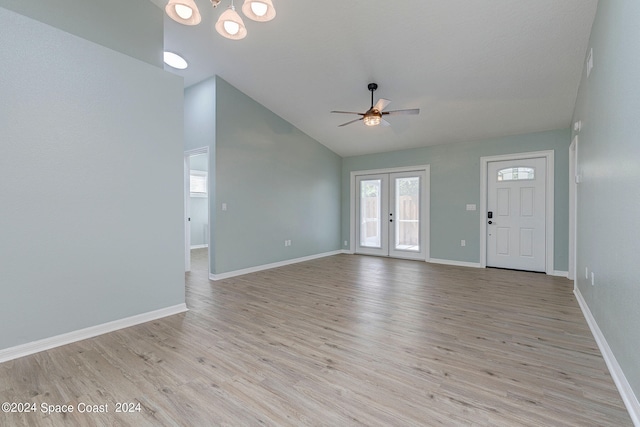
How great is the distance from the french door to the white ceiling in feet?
4.66

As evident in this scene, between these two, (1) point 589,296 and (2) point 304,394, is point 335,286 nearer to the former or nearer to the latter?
(2) point 304,394

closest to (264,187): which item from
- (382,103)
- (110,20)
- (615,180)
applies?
(382,103)

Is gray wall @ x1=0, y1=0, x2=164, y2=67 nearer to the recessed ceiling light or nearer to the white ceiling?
the white ceiling

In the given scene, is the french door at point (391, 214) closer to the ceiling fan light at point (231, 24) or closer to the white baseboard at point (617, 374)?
the white baseboard at point (617, 374)

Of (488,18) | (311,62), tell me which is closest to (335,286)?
(311,62)

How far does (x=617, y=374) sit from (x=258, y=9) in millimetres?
3532

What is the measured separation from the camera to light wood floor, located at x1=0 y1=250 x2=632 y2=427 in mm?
1618

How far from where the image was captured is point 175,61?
14.9ft

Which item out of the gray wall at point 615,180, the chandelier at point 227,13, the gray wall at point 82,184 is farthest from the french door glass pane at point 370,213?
the chandelier at point 227,13

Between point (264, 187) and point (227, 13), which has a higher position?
point (227, 13)

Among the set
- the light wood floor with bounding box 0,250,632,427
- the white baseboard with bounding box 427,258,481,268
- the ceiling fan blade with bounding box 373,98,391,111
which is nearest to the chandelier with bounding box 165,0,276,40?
the ceiling fan blade with bounding box 373,98,391,111

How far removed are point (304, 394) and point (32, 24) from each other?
11.3ft

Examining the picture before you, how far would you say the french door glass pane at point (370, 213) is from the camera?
276 inches

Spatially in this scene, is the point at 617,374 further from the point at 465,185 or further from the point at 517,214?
the point at 465,185
